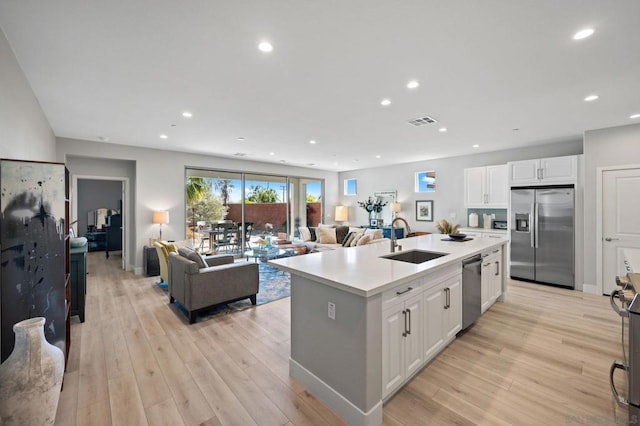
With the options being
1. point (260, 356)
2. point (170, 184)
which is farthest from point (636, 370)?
point (170, 184)

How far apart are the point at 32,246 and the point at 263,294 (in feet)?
9.68

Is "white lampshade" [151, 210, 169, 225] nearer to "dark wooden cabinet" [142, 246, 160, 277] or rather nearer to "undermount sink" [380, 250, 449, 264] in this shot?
"dark wooden cabinet" [142, 246, 160, 277]

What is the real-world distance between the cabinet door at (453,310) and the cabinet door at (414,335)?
476 millimetres

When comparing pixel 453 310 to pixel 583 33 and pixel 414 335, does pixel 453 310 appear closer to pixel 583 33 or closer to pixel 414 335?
pixel 414 335

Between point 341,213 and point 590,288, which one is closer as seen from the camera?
point 590,288

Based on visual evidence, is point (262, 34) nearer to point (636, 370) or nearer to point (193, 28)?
point (193, 28)

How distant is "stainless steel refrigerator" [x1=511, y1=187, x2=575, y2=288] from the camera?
15.3ft

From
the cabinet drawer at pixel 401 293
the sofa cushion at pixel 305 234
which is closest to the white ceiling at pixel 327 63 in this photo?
the cabinet drawer at pixel 401 293

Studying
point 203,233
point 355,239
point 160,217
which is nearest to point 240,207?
point 203,233

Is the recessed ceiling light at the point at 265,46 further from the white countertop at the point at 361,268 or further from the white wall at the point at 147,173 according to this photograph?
the white wall at the point at 147,173

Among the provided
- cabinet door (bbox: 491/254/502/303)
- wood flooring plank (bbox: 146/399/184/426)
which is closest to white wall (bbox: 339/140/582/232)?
cabinet door (bbox: 491/254/502/303)

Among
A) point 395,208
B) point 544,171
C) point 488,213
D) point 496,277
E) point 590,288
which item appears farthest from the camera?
point 395,208

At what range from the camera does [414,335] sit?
6.90 ft

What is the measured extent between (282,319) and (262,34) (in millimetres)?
2987
